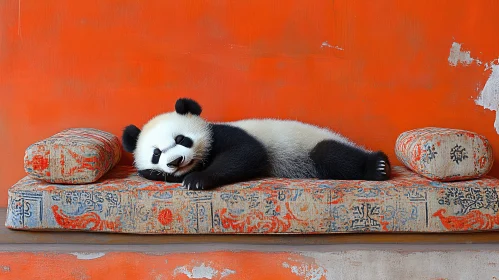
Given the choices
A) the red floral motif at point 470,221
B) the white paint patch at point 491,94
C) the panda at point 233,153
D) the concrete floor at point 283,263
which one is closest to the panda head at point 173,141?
the panda at point 233,153

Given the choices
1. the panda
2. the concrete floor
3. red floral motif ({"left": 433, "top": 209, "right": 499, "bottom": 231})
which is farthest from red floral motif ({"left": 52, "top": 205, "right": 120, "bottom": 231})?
red floral motif ({"left": 433, "top": 209, "right": 499, "bottom": 231})

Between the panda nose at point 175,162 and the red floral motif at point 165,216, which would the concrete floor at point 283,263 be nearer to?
the red floral motif at point 165,216

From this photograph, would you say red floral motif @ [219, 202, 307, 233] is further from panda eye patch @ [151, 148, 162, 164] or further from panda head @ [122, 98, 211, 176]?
panda eye patch @ [151, 148, 162, 164]

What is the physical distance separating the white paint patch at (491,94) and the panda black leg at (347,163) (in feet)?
3.76

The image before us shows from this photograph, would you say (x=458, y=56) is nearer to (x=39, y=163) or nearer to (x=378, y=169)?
(x=378, y=169)

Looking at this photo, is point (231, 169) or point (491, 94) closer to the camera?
point (231, 169)

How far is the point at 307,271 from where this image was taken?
2.70 metres

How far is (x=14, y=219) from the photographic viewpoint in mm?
2738

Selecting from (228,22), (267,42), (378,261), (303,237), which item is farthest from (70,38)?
(378,261)

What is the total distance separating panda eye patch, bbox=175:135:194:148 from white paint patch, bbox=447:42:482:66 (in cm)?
200

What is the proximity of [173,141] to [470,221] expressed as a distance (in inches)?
64.1

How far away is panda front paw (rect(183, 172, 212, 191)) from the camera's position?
8.93 ft

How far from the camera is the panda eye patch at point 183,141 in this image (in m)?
2.87

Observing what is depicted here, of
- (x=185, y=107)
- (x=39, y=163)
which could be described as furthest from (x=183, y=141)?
(x=39, y=163)
